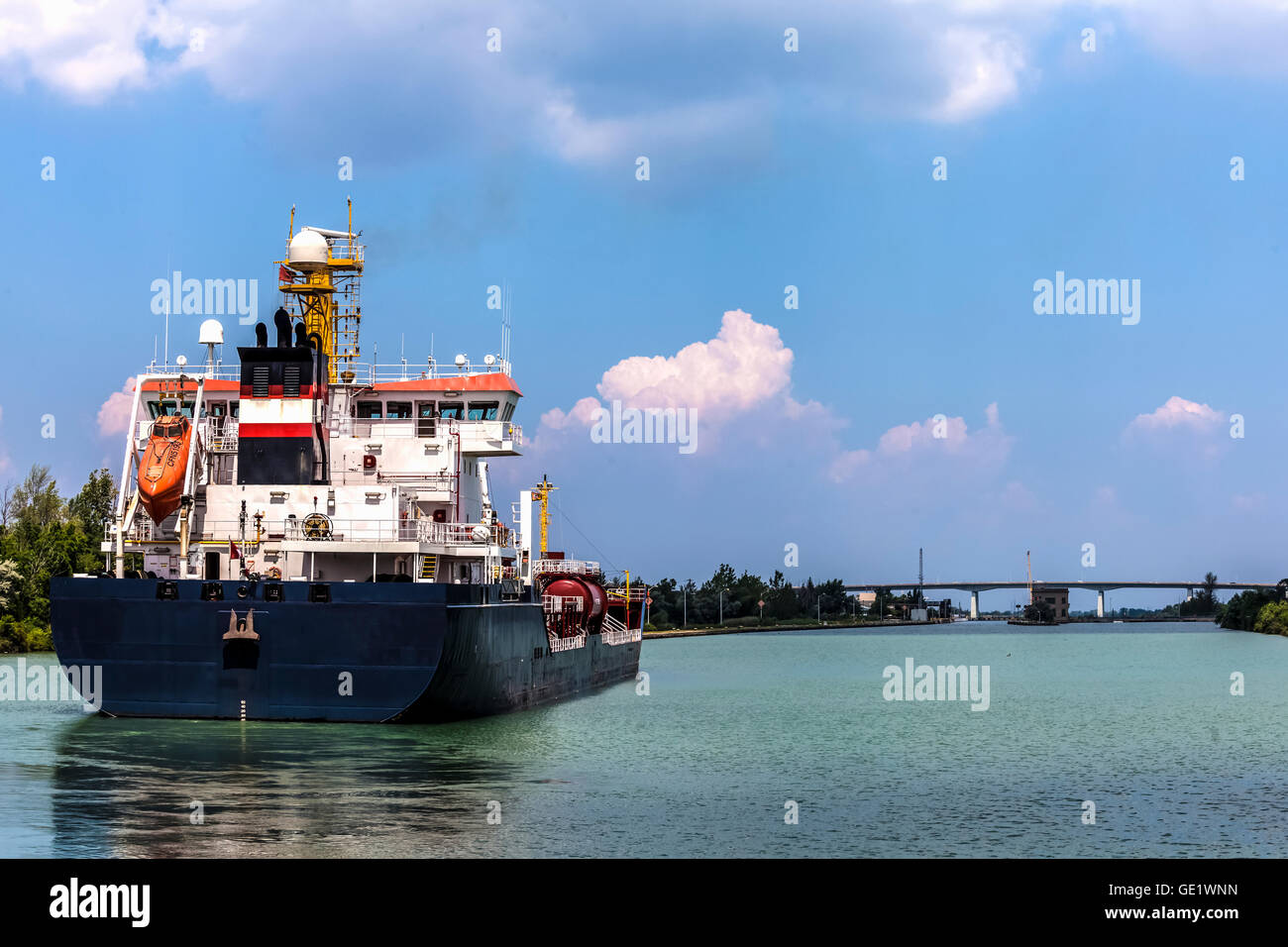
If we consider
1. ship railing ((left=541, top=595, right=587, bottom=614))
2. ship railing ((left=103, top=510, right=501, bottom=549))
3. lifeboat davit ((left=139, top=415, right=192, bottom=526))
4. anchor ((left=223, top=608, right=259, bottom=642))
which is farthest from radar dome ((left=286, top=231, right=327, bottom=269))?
ship railing ((left=541, top=595, right=587, bottom=614))

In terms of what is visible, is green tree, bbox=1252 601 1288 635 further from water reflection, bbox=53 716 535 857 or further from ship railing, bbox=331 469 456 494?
water reflection, bbox=53 716 535 857

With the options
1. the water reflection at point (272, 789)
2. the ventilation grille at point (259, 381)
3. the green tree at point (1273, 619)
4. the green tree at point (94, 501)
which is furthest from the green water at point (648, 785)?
the green tree at point (1273, 619)

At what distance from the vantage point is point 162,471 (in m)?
39.8

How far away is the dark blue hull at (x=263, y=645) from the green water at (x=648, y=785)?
739 mm

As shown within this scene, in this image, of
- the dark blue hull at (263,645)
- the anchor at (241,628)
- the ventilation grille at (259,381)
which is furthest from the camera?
the ventilation grille at (259,381)

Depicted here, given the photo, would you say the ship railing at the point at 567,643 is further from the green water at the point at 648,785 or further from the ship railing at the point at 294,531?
the ship railing at the point at 294,531

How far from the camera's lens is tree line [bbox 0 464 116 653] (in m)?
78.1

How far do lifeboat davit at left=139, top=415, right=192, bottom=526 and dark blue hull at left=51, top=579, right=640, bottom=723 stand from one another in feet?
12.7

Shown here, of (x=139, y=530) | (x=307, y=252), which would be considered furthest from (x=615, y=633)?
(x=139, y=530)

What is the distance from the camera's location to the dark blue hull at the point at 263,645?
118ft
